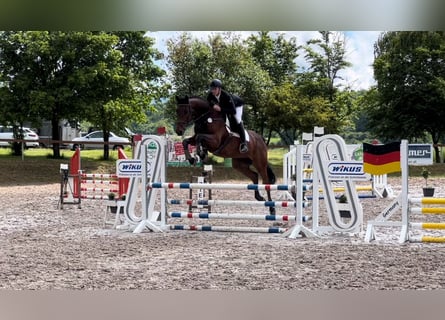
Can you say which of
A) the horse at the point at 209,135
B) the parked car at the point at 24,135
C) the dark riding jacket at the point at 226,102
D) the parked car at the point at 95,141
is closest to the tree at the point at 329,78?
the parked car at the point at 95,141

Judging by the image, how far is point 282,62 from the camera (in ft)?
37.3

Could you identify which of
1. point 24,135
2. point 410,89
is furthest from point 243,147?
point 24,135

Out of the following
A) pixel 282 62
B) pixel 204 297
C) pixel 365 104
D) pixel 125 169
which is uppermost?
pixel 282 62

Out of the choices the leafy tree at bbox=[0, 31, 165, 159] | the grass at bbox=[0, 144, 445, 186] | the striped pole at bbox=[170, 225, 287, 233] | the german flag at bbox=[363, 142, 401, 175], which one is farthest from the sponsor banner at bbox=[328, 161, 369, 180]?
the leafy tree at bbox=[0, 31, 165, 159]

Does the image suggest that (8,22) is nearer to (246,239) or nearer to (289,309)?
(246,239)

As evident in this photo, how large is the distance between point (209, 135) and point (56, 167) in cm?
480

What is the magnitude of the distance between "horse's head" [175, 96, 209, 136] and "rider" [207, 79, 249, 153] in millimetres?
98

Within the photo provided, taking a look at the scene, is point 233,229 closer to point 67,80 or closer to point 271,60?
point 67,80

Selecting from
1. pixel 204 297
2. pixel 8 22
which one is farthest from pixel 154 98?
pixel 204 297

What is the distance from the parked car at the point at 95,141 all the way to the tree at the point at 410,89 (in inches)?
162

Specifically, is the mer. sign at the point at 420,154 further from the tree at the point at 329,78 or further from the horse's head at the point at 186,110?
the tree at the point at 329,78

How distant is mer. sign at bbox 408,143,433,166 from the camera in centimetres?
440

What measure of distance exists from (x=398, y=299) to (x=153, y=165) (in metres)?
2.66

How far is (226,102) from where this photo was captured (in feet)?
18.6
